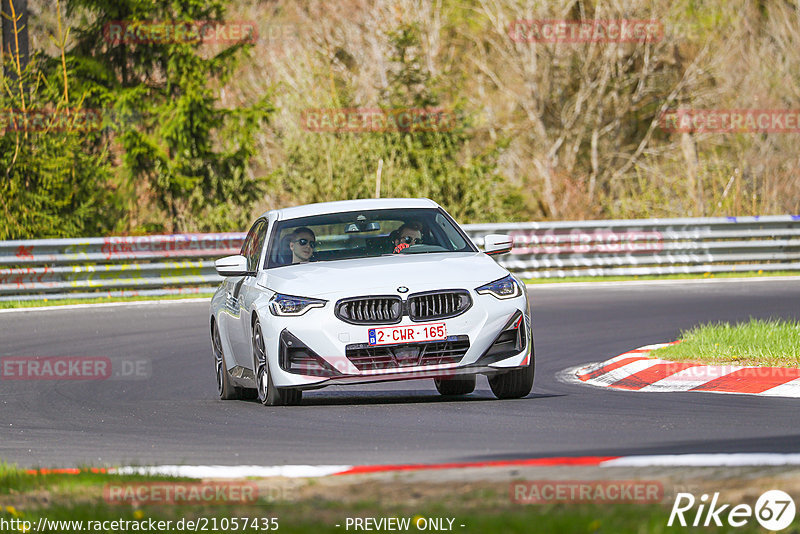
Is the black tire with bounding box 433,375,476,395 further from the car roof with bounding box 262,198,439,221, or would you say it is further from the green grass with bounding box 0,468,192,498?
the green grass with bounding box 0,468,192,498

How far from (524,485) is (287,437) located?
3071 mm

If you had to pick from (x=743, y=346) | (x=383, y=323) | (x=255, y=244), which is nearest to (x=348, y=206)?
(x=255, y=244)

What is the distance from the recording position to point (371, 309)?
9805 millimetres

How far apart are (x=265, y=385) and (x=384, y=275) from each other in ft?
4.10

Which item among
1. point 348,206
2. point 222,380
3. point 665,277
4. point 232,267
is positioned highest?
point 348,206

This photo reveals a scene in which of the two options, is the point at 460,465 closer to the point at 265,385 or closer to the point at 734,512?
the point at 734,512

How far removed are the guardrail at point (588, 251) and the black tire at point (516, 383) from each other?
12436mm

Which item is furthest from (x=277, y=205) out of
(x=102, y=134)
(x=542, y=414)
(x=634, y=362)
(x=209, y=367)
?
(x=542, y=414)

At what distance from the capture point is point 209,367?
46.1 feet

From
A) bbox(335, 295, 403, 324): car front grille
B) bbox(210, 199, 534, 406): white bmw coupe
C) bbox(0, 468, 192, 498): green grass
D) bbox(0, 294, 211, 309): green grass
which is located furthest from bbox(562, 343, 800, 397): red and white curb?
bbox(0, 294, 211, 309): green grass

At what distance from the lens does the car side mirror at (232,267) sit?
1105cm

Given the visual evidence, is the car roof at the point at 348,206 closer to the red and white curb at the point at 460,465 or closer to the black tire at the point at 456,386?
the black tire at the point at 456,386

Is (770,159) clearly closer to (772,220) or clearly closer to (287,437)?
(772,220)

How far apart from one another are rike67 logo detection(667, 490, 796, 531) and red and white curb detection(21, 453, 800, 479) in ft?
2.66
